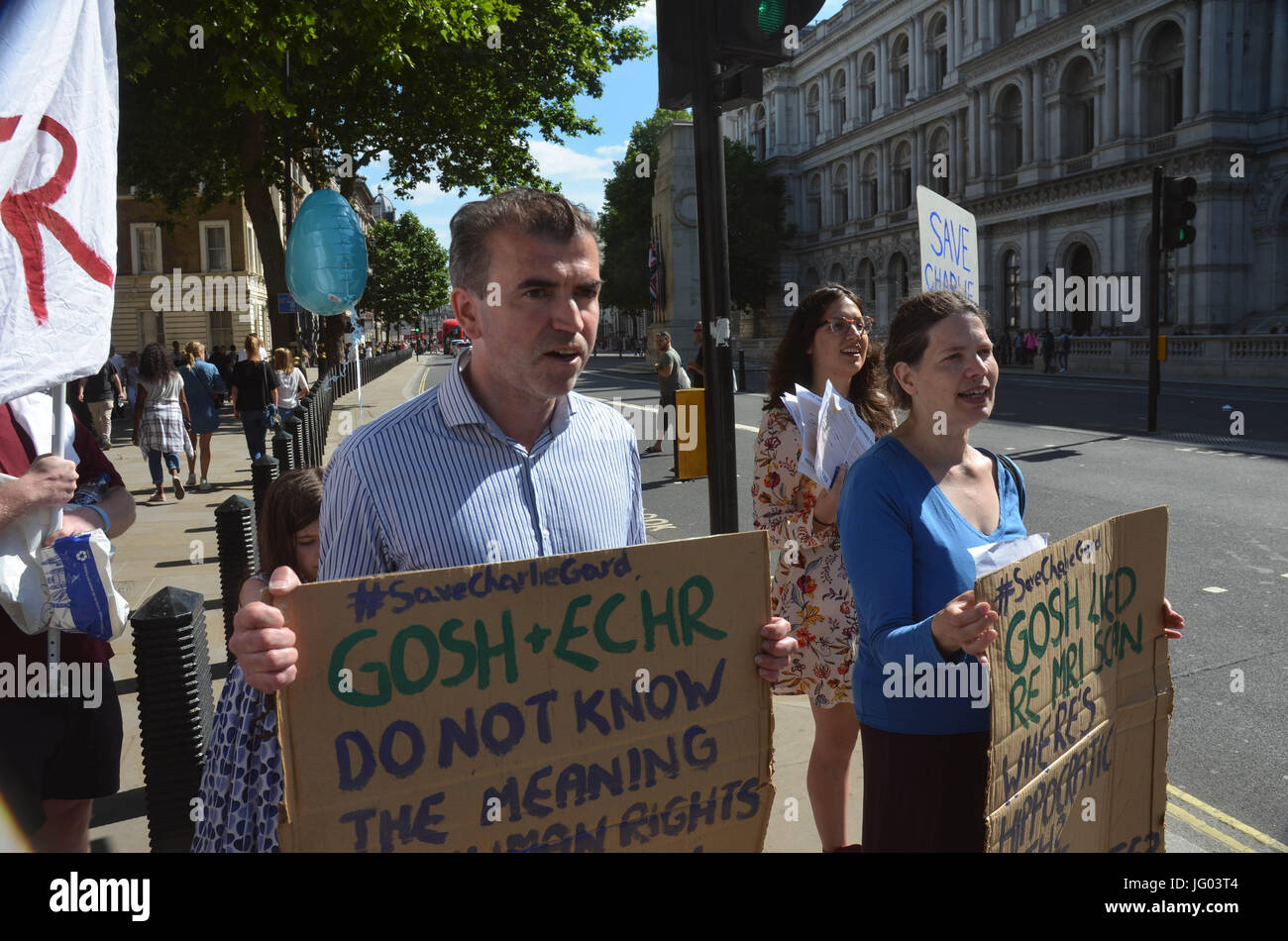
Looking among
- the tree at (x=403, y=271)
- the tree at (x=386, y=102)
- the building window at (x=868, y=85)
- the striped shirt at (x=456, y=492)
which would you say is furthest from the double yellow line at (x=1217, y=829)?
the building window at (x=868, y=85)

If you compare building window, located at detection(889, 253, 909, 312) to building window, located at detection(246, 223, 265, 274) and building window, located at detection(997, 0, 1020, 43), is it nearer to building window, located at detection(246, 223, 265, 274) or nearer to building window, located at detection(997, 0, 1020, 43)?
building window, located at detection(997, 0, 1020, 43)

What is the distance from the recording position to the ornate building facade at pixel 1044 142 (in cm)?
3616

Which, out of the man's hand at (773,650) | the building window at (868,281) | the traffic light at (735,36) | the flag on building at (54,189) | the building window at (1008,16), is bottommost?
the man's hand at (773,650)

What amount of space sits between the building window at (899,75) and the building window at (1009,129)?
34.4 ft

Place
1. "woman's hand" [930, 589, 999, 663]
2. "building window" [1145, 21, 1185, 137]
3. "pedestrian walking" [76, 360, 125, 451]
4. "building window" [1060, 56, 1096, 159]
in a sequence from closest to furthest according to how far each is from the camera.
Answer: "woman's hand" [930, 589, 999, 663]
"pedestrian walking" [76, 360, 125, 451]
"building window" [1145, 21, 1185, 137]
"building window" [1060, 56, 1096, 159]

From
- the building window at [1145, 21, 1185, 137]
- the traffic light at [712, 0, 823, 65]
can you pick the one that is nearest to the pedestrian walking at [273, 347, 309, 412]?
the traffic light at [712, 0, 823, 65]

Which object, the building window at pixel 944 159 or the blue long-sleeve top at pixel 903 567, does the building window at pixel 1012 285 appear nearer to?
the building window at pixel 944 159

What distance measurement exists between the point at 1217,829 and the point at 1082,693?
1.94m

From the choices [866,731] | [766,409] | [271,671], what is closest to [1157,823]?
[866,731]

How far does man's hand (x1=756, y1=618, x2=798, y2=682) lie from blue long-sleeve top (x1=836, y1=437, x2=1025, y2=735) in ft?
0.95

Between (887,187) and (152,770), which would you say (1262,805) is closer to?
(152,770)

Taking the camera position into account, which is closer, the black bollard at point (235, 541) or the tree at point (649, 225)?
the black bollard at point (235, 541)

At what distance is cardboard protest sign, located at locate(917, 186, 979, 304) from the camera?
3678 mm

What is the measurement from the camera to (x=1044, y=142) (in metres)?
45.3
